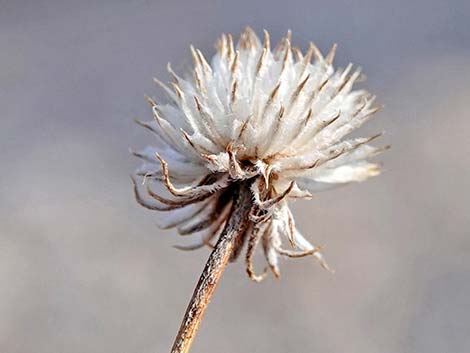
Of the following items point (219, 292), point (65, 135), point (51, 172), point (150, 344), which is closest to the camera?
point (150, 344)

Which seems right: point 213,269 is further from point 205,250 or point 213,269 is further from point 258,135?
point 205,250

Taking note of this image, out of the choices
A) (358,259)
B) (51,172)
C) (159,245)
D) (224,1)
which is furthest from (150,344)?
(224,1)

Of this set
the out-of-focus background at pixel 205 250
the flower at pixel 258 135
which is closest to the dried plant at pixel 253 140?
the flower at pixel 258 135

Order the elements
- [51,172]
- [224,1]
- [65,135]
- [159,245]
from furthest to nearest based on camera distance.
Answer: [224,1] → [65,135] → [51,172] → [159,245]

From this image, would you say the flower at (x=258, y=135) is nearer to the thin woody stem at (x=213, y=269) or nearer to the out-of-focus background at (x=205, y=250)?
the thin woody stem at (x=213, y=269)

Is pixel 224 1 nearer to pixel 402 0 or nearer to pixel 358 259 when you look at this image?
pixel 402 0

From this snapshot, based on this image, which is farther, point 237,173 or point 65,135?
point 65,135
